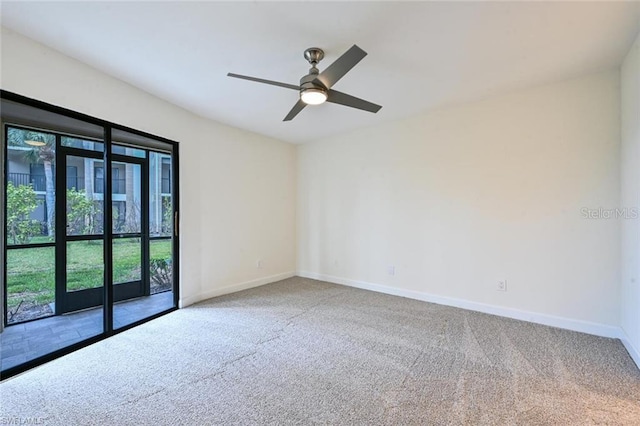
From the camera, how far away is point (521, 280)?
10.3ft

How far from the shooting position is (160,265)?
158 inches

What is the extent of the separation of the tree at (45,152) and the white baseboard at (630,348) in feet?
17.9

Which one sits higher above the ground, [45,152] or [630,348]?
[45,152]

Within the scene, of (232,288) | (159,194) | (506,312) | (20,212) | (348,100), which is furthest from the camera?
(232,288)

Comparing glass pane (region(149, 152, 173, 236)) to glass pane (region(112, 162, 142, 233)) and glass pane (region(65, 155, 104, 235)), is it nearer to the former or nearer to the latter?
glass pane (region(112, 162, 142, 233))

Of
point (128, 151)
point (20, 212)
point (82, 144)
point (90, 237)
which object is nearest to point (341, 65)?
point (128, 151)

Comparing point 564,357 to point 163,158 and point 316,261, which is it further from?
point 163,158

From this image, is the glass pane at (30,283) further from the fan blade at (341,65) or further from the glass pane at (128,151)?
the fan blade at (341,65)

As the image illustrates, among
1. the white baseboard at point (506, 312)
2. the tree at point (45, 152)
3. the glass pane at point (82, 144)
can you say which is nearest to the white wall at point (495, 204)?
the white baseboard at point (506, 312)

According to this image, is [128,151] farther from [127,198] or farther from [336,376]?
[336,376]

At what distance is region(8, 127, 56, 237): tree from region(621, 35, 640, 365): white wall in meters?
5.36

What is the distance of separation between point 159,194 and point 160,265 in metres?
0.98

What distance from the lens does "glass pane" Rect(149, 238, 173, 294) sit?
392cm

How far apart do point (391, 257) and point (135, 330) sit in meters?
3.16
